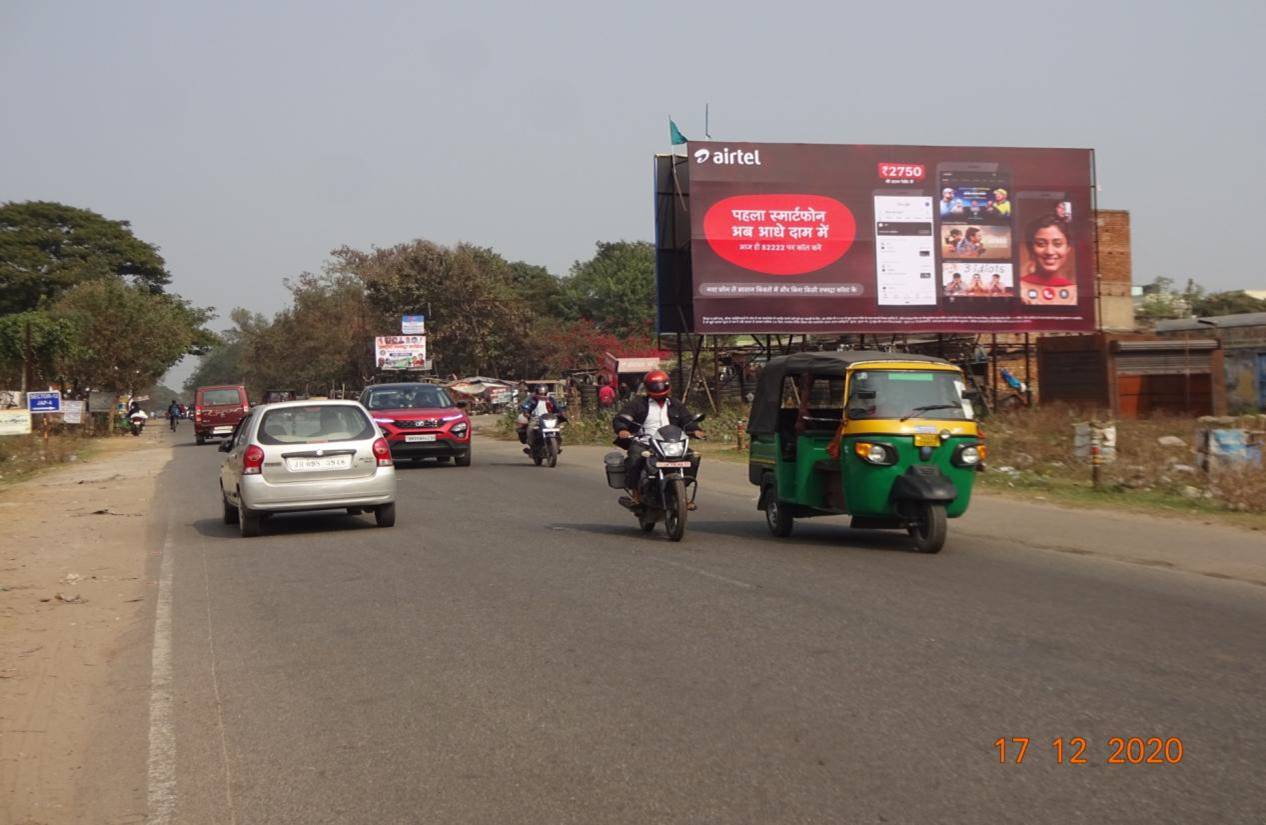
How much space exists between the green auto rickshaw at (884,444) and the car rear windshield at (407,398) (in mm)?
12950

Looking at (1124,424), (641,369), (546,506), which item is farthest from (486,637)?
(641,369)

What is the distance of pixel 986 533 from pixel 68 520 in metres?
12.1

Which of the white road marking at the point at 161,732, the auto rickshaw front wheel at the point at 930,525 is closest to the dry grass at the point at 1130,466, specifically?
the auto rickshaw front wheel at the point at 930,525

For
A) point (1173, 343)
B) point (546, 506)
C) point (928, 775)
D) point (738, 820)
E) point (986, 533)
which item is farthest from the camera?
point (1173, 343)

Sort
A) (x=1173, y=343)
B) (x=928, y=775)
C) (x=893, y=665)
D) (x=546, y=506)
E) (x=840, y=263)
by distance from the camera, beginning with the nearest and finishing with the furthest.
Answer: (x=928, y=775)
(x=893, y=665)
(x=546, y=506)
(x=1173, y=343)
(x=840, y=263)

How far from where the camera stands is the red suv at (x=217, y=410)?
41438mm

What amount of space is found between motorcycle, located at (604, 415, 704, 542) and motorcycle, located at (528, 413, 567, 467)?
12011 millimetres

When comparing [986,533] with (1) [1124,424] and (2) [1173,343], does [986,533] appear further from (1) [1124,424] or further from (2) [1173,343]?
(2) [1173,343]

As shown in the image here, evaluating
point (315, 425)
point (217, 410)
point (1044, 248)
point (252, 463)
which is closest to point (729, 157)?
point (1044, 248)

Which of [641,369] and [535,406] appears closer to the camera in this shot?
[535,406]

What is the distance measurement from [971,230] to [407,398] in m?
15.7

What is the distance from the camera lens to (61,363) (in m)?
46.0

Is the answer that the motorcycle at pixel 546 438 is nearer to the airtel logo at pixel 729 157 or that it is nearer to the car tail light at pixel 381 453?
the airtel logo at pixel 729 157
